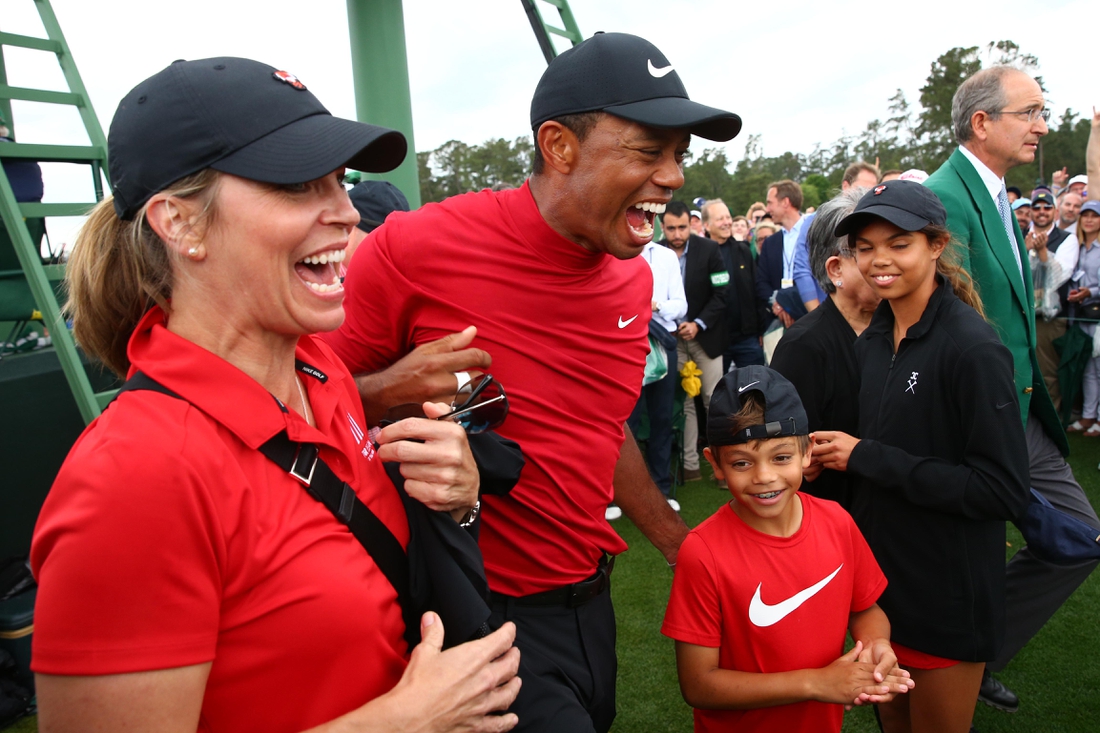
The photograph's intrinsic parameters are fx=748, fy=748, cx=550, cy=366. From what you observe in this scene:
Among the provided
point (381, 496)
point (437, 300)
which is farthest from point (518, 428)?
point (381, 496)

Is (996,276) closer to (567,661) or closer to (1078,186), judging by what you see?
(567,661)

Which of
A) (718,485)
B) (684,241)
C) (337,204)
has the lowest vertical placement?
(718,485)

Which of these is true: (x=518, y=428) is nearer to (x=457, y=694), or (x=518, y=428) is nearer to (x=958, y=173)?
(x=457, y=694)

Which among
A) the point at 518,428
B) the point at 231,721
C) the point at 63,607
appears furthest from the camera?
the point at 518,428

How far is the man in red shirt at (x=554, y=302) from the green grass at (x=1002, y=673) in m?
1.70

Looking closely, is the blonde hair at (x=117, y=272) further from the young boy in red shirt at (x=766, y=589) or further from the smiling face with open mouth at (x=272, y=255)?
the young boy in red shirt at (x=766, y=589)

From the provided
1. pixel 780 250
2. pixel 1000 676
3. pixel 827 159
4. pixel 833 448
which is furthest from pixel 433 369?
pixel 827 159

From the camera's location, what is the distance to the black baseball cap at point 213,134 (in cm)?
118

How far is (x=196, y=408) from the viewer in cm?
115

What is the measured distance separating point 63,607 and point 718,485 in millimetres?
6322

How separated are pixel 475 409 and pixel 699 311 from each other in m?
5.75

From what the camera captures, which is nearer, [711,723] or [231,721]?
[231,721]

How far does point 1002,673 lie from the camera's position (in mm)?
3795

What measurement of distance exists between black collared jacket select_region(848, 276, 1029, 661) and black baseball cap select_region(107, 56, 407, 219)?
1.91m
